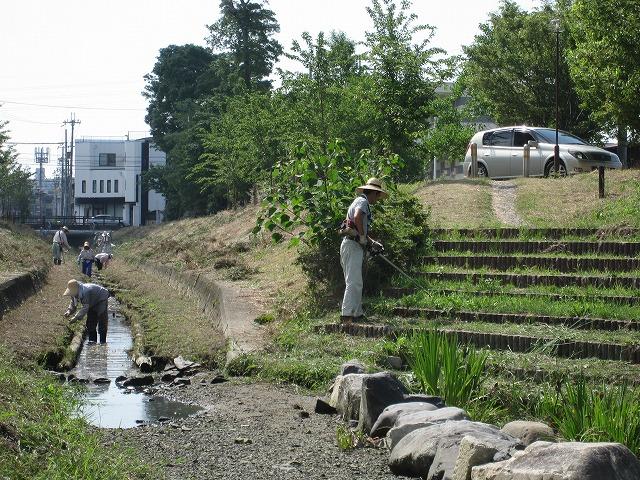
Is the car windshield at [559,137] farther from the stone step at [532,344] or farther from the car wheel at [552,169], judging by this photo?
the stone step at [532,344]

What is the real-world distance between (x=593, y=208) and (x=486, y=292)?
627cm

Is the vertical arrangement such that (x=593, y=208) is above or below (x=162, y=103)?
below

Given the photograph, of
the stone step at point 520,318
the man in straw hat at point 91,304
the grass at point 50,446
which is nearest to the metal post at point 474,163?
the man in straw hat at point 91,304

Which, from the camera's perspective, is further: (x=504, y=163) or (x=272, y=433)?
(x=504, y=163)

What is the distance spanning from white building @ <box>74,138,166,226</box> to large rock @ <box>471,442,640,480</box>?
108 m

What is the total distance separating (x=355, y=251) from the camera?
15609 mm

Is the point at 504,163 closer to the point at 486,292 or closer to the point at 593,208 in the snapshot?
the point at 593,208

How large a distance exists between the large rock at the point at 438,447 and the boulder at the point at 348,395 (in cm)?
182

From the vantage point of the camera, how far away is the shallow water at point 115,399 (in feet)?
37.4

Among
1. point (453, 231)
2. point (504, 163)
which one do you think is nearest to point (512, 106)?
point (504, 163)

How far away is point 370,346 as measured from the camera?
13609mm

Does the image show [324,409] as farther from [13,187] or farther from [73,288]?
[13,187]

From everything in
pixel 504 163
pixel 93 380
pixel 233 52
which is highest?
pixel 233 52

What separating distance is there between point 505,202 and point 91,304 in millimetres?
9580
